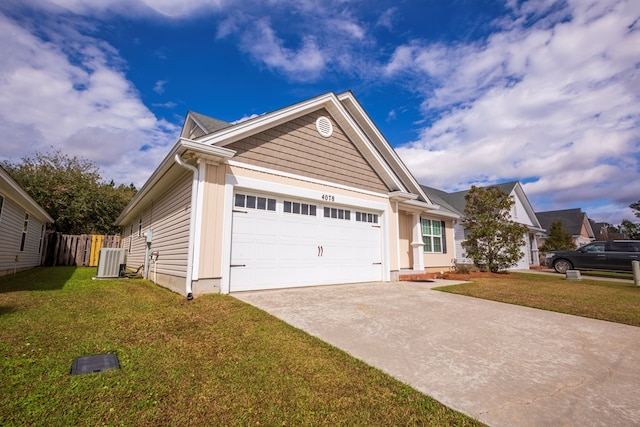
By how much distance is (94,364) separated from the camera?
263 centimetres

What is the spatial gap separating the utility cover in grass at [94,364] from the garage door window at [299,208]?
495 centimetres

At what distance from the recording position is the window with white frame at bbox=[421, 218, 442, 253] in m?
13.1

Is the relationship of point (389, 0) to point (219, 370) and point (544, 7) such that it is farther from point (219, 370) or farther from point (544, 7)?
point (219, 370)

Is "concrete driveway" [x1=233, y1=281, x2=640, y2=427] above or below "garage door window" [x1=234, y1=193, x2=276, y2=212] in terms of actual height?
below

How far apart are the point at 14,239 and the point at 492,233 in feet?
67.0

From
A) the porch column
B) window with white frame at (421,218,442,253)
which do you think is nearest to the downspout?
the porch column

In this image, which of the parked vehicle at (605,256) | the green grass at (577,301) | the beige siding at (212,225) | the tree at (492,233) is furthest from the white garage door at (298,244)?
the parked vehicle at (605,256)

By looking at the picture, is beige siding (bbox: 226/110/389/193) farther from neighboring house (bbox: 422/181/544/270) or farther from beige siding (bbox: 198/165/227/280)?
neighboring house (bbox: 422/181/544/270)

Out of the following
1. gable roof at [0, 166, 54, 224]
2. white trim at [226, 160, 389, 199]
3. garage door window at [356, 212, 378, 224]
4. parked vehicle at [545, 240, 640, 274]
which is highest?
white trim at [226, 160, 389, 199]

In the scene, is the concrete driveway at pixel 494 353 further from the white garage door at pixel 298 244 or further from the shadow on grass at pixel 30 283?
the shadow on grass at pixel 30 283

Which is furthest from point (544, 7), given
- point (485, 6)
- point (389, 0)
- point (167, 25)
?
point (167, 25)

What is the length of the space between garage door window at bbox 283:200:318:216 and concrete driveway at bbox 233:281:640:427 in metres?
2.43

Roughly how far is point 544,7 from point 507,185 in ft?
50.4

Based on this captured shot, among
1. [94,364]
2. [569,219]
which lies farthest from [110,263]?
[569,219]
